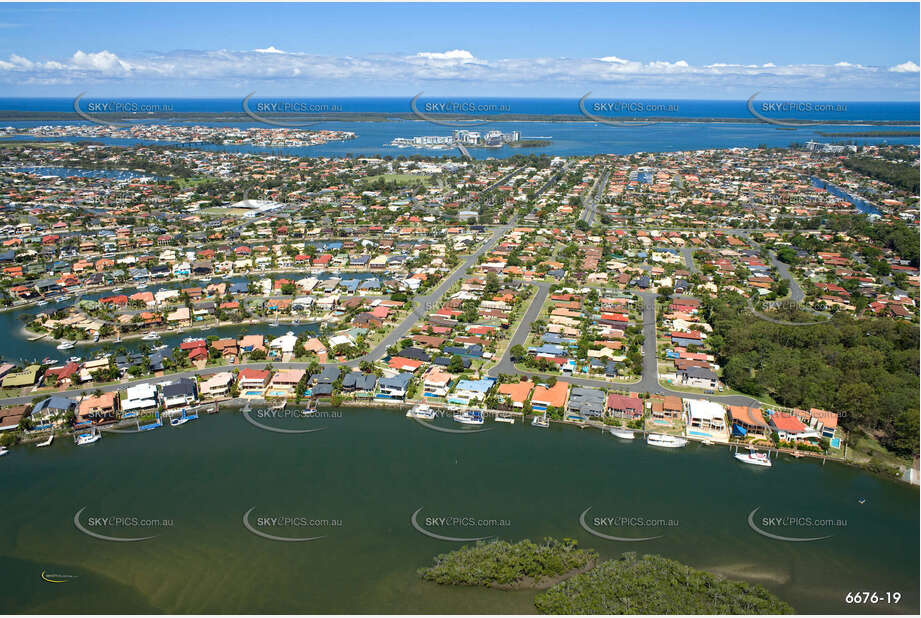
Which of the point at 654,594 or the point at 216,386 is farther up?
the point at 216,386

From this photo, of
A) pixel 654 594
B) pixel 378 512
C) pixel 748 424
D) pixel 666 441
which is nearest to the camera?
pixel 654 594

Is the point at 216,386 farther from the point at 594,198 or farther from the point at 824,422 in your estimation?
the point at 594,198

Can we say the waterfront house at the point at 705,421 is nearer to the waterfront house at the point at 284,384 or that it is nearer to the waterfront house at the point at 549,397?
the waterfront house at the point at 549,397

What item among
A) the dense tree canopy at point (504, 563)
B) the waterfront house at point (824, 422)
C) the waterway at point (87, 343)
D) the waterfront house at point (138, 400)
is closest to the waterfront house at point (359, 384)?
the waterway at point (87, 343)

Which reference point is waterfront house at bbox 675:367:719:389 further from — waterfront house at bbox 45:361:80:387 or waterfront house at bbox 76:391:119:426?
waterfront house at bbox 45:361:80:387

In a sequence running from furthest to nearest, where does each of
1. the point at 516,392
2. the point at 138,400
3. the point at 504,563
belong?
the point at 516,392 < the point at 138,400 < the point at 504,563

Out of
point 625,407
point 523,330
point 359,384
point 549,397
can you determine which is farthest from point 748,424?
point 359,384

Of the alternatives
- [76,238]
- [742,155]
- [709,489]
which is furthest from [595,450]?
[742,155]
